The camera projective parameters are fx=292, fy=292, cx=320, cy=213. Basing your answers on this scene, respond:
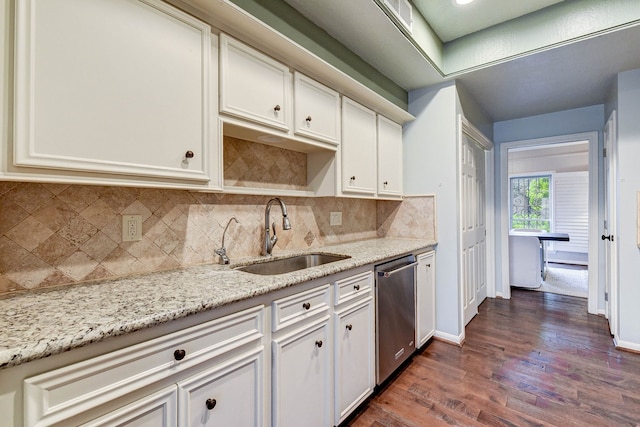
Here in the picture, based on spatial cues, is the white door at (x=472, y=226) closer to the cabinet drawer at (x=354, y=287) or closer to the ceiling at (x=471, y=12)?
the ceiling at (x=471, y=12)

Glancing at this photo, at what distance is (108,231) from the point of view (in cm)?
130

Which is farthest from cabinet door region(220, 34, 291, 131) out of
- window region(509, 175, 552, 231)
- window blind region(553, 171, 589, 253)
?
window blind region(553, 171, 589, 253)

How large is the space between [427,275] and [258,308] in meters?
1.87

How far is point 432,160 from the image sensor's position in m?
2.80

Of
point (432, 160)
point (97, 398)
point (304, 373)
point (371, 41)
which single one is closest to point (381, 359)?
point (304, 373)

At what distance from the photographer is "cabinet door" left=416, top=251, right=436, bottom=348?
245 cm

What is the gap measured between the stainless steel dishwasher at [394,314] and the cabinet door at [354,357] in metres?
0.09

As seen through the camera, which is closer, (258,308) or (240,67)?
(258,308)

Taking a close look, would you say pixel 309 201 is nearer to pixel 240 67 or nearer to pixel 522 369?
pixel 240 67

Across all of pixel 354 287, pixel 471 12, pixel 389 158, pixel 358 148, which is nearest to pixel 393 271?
pixel 354 287

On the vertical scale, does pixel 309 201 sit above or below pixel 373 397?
above

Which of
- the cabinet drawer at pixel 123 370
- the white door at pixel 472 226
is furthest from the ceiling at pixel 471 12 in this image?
the cabinet drawer at pixel 123 370

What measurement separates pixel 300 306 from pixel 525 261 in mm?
4264

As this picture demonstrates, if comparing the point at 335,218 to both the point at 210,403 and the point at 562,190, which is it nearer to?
the point at 210,403
